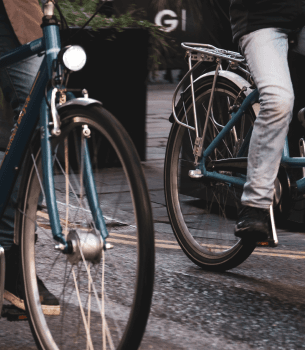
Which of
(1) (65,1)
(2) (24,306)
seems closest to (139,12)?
(1) (65,1)

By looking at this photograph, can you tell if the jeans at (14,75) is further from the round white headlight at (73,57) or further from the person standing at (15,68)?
the round white headlight at (73,57)

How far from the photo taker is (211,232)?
4.03 meters

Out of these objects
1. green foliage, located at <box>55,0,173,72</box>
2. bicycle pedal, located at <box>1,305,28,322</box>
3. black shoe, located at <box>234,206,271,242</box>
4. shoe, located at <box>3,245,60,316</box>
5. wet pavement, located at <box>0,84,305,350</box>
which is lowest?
wet pavement, located at <box>0,84,305,350</box>

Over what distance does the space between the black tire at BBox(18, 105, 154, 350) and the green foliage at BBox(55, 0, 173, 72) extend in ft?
15.4

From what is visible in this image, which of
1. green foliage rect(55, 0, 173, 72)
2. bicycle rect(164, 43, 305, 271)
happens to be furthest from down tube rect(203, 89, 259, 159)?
green foliage rect(55, 0, 173, 72)

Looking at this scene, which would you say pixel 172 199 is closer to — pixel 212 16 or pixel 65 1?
pixel 212 16

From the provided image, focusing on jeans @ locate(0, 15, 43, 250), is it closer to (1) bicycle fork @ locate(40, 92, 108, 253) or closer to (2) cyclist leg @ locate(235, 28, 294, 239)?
(1) bicycle fork @ locate(40, 92, 108, 253)

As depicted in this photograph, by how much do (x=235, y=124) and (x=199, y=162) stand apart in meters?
0.32

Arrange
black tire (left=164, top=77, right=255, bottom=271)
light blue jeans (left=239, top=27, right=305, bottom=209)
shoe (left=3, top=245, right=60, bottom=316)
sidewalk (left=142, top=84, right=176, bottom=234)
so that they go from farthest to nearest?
sidewalk (left=142, top=84, right=176, bottom=234) < black tire (left=164, top=77, right=255, bottom=271) < light blue jeans (left=239, top=27, right=305, bottom=209) < shoe (left=3, top=245, right=60, bottom=316)

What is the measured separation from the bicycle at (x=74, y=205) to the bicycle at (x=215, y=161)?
105 centimetres

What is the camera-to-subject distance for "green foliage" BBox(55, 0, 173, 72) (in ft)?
23.7

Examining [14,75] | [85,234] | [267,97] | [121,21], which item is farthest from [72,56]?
[121,21]

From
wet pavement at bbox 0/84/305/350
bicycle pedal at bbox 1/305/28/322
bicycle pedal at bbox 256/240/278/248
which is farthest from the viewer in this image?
bicycle pedal at bbox 256/240/278/248

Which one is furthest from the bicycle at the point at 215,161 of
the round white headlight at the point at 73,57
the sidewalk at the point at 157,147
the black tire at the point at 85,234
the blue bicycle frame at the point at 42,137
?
the round white headlight at the point at 73,57
